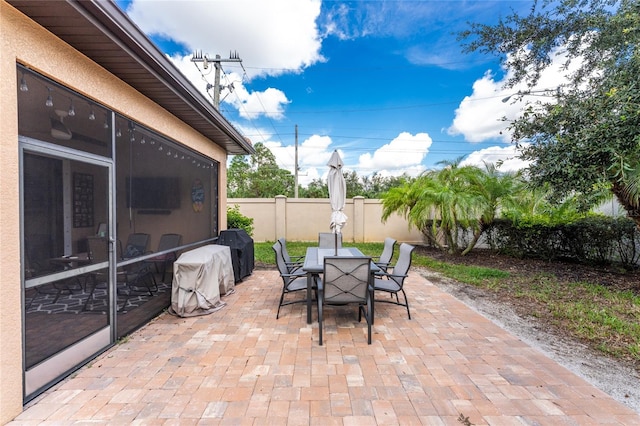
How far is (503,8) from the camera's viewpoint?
6273mm

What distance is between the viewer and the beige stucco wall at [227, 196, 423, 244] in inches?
464

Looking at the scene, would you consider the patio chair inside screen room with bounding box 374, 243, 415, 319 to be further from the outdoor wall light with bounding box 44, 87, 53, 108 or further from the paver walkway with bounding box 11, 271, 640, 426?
the outdoor wall light with bounding box 44, 87, 53, 108

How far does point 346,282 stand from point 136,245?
274 cm

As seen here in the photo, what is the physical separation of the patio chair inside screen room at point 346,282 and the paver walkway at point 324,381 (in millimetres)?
433

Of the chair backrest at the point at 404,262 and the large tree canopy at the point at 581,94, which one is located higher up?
the large tree canopy at the point at 581,94

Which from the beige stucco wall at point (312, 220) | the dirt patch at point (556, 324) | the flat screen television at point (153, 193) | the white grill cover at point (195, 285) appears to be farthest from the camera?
the beige stucco wall at point (312, 220)

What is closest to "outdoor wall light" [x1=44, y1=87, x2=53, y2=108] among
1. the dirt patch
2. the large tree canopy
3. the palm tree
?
the dirt patch

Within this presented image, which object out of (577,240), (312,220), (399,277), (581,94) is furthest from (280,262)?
(577,240)

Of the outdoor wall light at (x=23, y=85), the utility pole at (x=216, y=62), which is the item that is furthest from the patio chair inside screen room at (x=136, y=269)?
the utility pole at (x=216, y=62)

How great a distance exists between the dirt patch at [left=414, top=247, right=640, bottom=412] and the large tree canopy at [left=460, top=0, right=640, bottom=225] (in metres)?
1.79

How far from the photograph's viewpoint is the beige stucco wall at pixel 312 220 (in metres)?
11.8

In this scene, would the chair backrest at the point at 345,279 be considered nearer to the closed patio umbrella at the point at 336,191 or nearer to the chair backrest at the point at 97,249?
the closed patio umbrella at the point at 336,191

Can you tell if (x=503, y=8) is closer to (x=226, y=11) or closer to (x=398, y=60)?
(x=398, y=60)

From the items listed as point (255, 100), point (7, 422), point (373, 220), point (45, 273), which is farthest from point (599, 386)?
point (255, 100)
